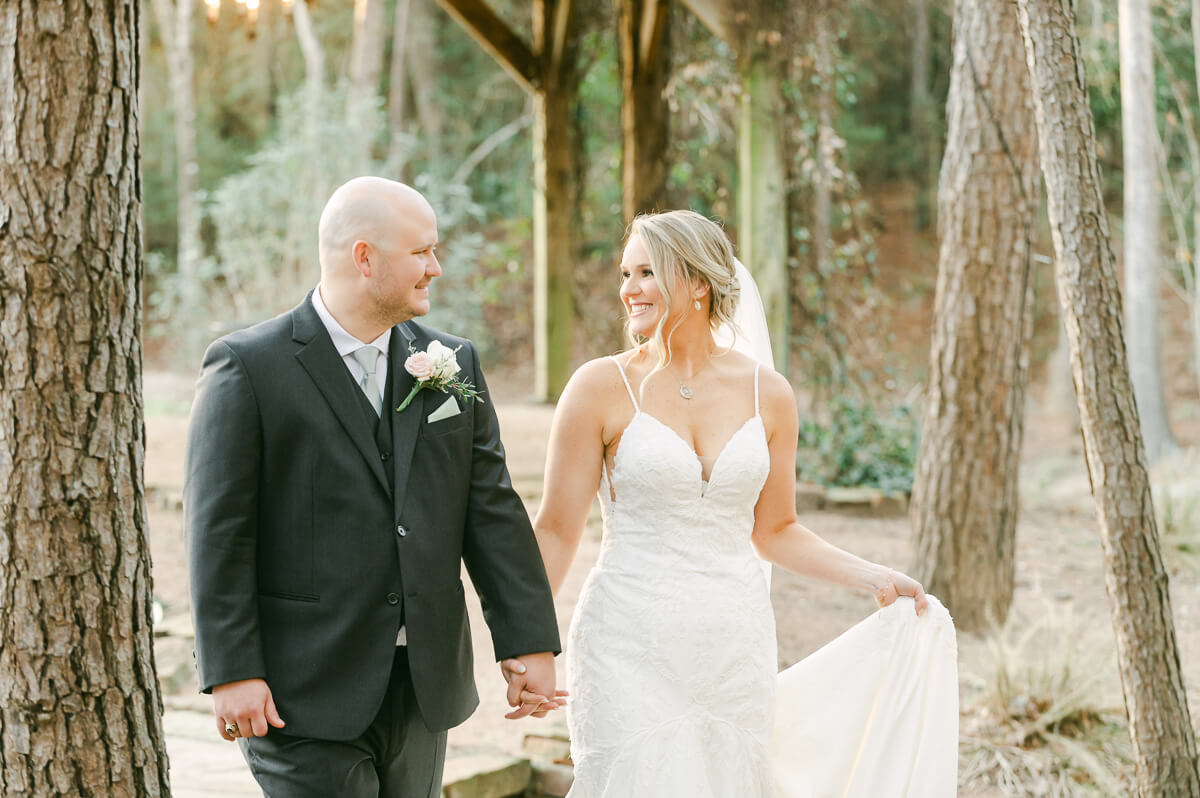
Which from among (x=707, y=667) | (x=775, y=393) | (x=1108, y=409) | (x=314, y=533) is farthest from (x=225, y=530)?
(x=1108, y=409)

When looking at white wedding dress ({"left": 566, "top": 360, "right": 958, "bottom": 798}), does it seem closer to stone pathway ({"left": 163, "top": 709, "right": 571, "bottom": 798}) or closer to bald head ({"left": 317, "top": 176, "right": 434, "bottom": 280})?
bald head ({"left": 317, "top": 176, "right": 434, "bottom": 280})

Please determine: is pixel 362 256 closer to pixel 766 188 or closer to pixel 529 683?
pixel 529 683

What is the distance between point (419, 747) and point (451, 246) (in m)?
14.0

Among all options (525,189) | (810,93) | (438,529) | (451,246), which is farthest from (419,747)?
(525,189)

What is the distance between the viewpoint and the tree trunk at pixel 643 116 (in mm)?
9703

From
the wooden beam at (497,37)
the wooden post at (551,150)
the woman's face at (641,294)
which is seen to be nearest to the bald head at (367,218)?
the woman's face at (641,294)

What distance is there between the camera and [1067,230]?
3.32 metres

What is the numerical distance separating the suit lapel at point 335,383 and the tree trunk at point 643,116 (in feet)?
23.9

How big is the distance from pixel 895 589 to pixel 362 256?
1.56m

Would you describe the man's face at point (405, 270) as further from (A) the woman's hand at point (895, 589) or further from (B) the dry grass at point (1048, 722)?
(B) the dry grass at point (1048, 722)

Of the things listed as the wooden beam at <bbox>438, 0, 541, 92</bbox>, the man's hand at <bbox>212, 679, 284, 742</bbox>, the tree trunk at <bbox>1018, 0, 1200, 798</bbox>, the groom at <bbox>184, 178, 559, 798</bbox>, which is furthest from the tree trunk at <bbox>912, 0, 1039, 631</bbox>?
the wooden beam at <bbox>438, 0, 541, 92</bbox>

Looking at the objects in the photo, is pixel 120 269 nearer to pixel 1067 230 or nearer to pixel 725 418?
pixel 725 418

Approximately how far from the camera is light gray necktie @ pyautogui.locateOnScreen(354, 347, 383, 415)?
259 centimetres

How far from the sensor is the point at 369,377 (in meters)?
2.61
